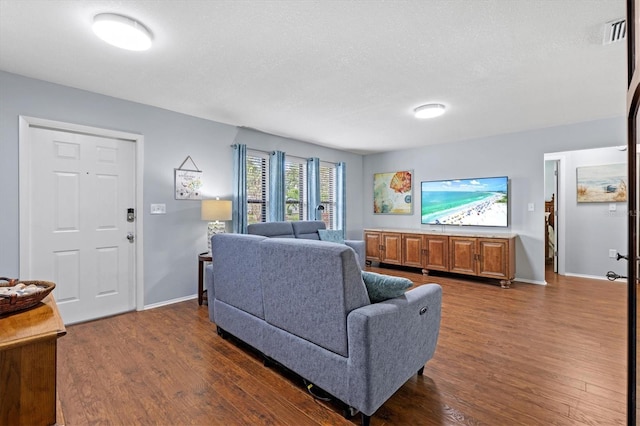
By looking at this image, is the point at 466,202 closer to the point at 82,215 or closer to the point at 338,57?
the point at 338,57

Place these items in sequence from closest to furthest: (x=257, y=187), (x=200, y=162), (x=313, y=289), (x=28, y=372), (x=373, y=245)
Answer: (x=28, y=372) < (x=313, y=289) < (x=200, y=162) < (x=257, y=187) < (x=373, y=245)

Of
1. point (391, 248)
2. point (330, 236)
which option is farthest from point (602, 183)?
point (330, 236)

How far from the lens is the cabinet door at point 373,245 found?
6004 mm

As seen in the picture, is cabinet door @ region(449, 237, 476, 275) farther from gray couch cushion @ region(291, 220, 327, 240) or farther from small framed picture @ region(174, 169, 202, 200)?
small framed picture @ region(174, 169, 202, 200)

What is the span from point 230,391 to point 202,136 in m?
3.27

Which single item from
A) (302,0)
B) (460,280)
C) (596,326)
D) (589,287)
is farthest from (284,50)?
(589,287)

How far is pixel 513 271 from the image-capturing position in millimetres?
4699

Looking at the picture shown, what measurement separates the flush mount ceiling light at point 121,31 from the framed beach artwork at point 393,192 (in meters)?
5.08

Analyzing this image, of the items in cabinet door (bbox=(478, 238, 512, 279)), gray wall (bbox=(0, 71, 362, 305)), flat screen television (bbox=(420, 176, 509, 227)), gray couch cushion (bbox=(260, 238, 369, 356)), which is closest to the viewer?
gray couch cushion (bbox=(260, 238, 369, 356))

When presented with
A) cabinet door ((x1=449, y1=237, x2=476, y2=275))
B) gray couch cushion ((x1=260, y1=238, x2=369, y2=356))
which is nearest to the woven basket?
gray couch cushion ((x1=260, y1=238, x2=369, y2=356))

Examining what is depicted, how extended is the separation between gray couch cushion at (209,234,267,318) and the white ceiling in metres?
1.52

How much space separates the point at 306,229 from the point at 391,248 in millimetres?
1819

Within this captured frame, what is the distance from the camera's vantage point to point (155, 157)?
3691mm

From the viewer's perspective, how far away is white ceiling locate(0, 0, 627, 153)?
191 cm
